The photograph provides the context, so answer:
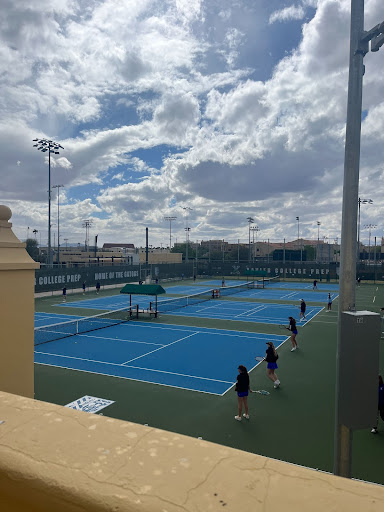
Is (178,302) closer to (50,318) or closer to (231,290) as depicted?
(50,318)

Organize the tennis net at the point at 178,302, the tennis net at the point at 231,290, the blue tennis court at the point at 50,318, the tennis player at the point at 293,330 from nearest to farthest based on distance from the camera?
the tennis player at the point at 293,330 → the blue tennis court at the point at 50,318 → the tennis net at the point at 178,302 → the tennis net at the point at 231,290

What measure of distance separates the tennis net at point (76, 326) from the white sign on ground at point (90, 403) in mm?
8161

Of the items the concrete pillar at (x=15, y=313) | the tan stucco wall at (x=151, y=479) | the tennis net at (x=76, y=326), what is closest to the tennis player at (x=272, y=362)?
the concrete pillar at (x=15, y=313)

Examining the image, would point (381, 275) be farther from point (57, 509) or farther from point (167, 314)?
point (57, 509)

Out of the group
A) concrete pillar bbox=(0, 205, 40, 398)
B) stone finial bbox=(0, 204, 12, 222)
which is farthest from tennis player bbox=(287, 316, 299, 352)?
stone finial bbox=(0, 204, 12, 222)

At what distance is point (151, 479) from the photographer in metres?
1.62

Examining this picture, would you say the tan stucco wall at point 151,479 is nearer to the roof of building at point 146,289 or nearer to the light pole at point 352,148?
the light pole at point 352,148

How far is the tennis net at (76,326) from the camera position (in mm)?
21034

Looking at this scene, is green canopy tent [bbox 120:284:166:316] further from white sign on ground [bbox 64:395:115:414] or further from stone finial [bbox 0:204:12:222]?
stone finial [bbox 0:204:12:222]

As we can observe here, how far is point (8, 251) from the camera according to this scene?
19.4ft

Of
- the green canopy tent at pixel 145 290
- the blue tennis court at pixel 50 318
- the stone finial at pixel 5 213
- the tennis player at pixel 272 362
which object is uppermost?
the stone finial at pixel 5 213

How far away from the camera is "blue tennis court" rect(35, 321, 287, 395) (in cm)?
1480

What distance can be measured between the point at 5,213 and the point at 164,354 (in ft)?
43.1

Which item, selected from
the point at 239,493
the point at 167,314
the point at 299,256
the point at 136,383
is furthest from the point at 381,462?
the point at 299,256
